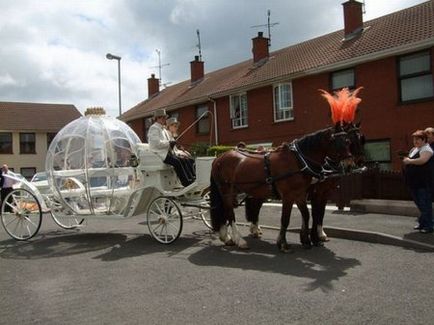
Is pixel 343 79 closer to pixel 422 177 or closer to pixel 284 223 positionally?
pixel 422 177

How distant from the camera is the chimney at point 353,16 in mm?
23125

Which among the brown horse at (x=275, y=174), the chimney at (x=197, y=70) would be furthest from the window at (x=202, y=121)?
the brown horse at (x=275, y=174)

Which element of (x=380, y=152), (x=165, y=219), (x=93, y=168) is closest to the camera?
(x=165, y=219)

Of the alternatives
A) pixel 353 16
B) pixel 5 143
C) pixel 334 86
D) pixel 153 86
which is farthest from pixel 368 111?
pixel 5 143

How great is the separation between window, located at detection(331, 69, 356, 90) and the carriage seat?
12.2m

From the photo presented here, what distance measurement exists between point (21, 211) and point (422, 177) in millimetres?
7996

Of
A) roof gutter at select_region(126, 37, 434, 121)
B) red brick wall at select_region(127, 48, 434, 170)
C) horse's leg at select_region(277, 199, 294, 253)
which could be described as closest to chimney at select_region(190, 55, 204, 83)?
roof gutter at select_region(126, 37, 434, 121)

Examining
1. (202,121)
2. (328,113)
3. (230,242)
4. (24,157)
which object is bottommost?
(230,242)

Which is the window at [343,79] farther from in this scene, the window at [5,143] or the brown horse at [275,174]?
the window at [5,143]

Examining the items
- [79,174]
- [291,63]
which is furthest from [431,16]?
[79,174]

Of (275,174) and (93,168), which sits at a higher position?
(93,168)

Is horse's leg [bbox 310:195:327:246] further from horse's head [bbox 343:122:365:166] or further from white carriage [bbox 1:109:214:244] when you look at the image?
white carriage [bbox 1:109:214:244]

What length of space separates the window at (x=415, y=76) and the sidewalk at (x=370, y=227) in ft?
22.0

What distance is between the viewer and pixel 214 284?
6.77 metres
